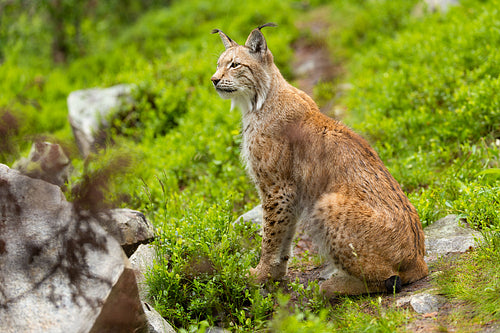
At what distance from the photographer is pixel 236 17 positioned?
11.9 m

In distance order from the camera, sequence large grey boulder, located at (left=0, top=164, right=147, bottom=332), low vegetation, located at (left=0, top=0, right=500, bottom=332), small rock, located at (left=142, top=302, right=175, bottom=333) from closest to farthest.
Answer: large grey boulder, located at (left=0, top=164, right=147, bottom=332) < small rock, located at (left=142, top=302, right=175, bottom=333) < low vegetation, located at (left=0, top=0, right=500, bottom=332)

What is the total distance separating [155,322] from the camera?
3.88 meters

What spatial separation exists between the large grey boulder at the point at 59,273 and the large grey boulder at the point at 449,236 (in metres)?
2.89

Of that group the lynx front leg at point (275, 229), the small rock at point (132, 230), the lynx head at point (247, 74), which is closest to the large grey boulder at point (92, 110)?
the small rock at point (132, 230)

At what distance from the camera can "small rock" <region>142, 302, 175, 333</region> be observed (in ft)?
12.4

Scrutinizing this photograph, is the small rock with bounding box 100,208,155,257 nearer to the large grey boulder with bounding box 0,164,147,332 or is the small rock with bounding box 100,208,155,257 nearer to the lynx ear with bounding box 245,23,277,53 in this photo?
the large grey boulder with bounding box 0,164,147,332

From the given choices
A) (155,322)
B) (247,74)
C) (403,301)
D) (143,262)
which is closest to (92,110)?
(247,74)

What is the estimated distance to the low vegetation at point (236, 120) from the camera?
171 inches

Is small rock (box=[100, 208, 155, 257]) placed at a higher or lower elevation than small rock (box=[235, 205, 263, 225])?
higher

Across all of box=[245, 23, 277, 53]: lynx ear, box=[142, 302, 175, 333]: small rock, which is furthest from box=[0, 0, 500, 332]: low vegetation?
box=[245, 23, 277, 53]: lynx ear

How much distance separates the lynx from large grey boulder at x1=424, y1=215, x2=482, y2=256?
0.51 metres

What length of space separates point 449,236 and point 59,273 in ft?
11.9

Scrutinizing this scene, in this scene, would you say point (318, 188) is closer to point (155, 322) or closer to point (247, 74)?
point (247, 74)

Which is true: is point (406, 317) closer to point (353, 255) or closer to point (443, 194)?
point (353, 255)
